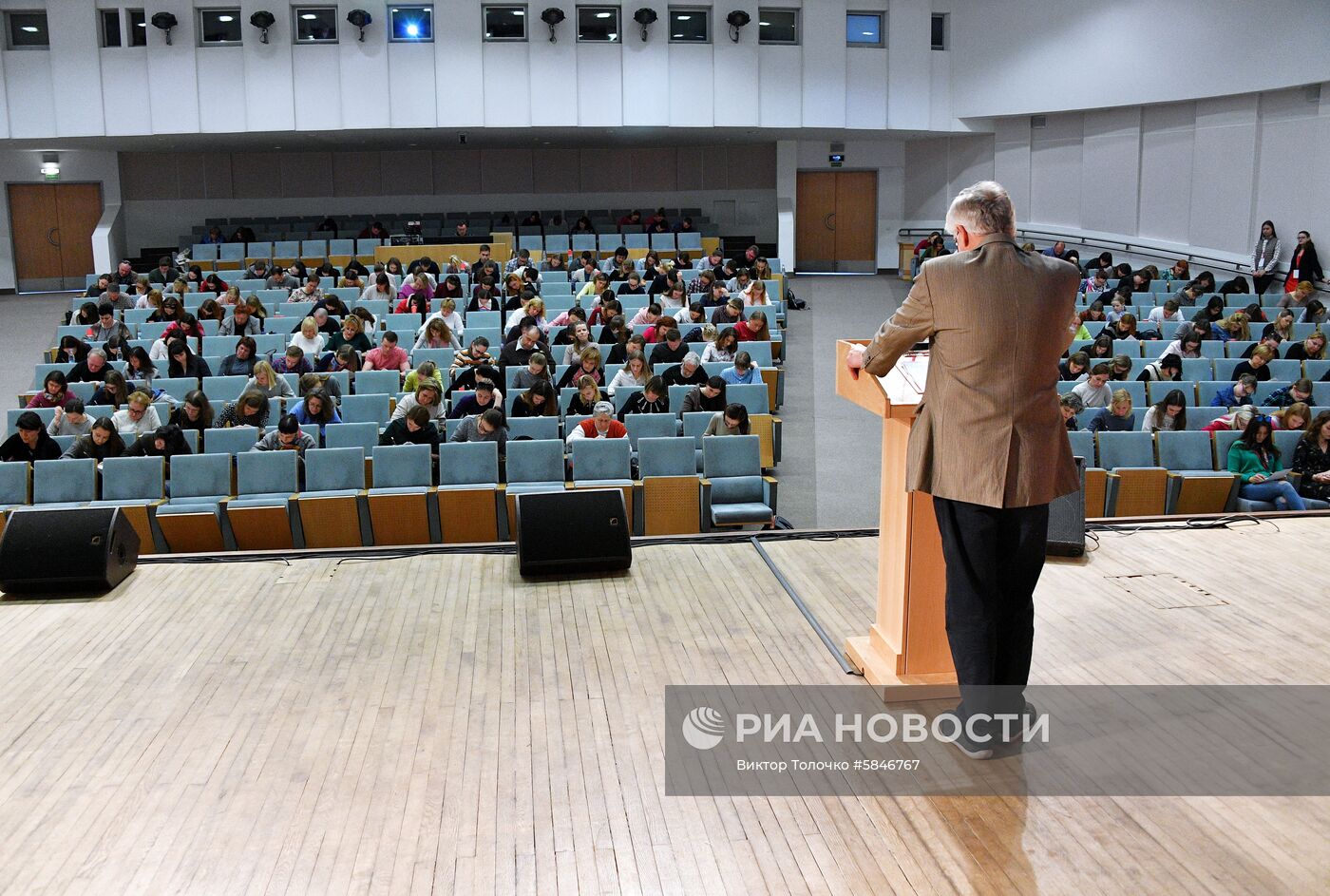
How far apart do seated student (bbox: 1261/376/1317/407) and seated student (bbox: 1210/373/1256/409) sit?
14cm

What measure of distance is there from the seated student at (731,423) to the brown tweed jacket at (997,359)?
162 inches

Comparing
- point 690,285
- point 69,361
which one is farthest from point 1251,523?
point 69,361

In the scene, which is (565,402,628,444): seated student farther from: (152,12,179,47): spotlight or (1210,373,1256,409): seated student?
(152,12,179,47): spotlight

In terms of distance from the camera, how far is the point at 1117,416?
7.53 m

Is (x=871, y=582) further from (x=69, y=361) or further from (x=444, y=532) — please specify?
(x=69, y=361)

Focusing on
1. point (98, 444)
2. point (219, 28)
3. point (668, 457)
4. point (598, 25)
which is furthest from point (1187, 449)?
point (219, 28)

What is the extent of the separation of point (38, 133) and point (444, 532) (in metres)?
13.0

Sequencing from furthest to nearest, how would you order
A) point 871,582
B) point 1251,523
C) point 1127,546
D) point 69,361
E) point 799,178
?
point 799,178 < point 69,361 < point 1251,523 < point 1127,546 < point 871,582

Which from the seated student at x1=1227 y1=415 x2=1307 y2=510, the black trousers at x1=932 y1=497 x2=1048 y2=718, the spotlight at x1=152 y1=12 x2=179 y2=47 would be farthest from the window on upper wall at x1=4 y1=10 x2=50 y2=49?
the black trousers at x1=932 y1=497 x2=1048 y2=718

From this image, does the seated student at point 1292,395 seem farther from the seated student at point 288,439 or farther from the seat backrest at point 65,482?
the seated student at point 288,439

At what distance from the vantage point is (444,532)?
664cm

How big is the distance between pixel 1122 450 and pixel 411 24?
1266cm

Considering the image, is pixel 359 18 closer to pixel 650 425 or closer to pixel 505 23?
pixel 505 23

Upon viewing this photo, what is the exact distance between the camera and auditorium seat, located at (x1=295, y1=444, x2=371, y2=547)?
21.2ft
